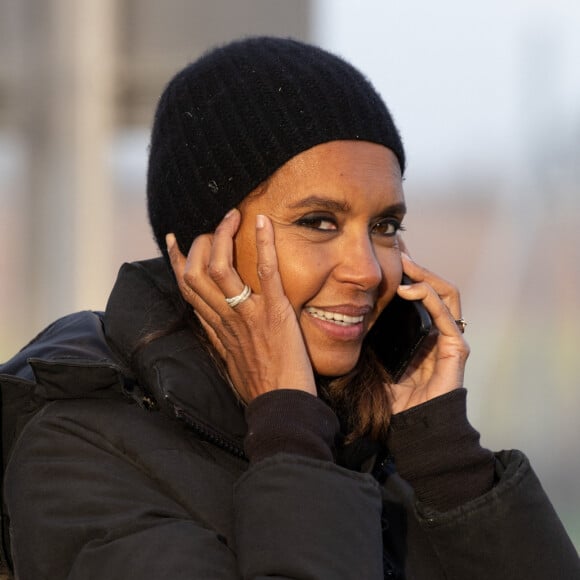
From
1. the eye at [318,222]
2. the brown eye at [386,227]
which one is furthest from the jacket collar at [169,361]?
the brown eye at [386,227]

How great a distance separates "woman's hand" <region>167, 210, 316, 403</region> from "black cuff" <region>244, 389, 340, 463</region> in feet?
0.22

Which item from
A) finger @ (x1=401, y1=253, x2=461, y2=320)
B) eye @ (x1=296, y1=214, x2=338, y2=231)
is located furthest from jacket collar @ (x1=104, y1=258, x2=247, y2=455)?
finger @ (x1=401, y1=253, x2=461, y2=320)

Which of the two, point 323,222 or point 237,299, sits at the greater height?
point 323,222

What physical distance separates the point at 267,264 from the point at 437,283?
57 cm

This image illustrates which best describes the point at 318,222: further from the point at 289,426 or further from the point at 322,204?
the point at 289,426

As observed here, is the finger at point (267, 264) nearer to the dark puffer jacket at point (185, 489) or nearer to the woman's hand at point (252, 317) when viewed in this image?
the woman's hand at point (252, 317)

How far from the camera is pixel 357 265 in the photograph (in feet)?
7.53

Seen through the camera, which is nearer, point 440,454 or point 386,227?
point 440,454

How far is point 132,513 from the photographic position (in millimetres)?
1957

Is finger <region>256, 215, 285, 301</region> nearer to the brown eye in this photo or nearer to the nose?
the nose

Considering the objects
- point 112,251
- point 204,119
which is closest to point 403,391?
point 204,119

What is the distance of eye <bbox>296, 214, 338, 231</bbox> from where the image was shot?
2287 mm

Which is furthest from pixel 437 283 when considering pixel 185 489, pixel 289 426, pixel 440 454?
pixel 185 489

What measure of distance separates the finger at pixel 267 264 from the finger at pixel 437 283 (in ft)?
1.47
